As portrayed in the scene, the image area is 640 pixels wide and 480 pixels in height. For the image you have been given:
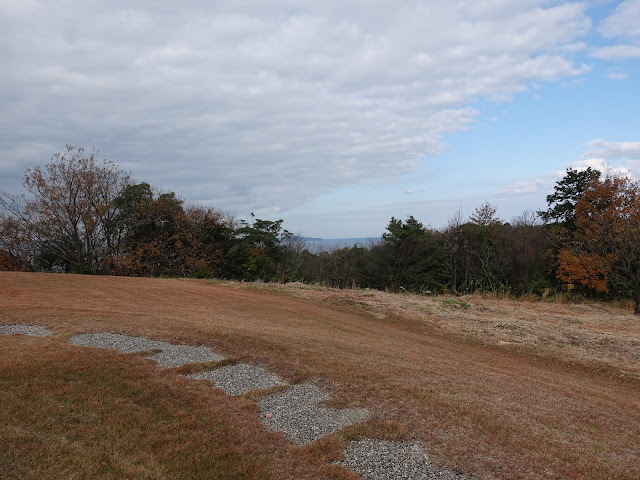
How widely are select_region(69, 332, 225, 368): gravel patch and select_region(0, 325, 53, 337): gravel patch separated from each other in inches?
27.4

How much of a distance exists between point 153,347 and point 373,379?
→ 3.74 metres

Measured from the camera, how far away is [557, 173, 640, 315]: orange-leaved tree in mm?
16906

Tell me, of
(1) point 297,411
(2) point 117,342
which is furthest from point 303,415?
(2) point 117,342

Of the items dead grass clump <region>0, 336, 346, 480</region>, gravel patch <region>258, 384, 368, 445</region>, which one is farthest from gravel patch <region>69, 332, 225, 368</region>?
gravel patch <region>258, 384, 368, 445</region>

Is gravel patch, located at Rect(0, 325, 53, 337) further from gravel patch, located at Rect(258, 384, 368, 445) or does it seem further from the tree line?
the tree line

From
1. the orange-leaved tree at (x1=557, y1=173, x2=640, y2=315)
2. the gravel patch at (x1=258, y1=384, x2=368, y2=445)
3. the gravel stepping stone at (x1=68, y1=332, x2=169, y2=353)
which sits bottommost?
the gravel patch at (x1=258, y1=384, x2=368, y2=445)

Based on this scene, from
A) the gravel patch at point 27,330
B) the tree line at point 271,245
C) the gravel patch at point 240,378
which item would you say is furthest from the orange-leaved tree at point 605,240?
the gravel patch at point 27,330

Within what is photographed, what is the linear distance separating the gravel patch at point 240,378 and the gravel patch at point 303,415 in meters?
0.40

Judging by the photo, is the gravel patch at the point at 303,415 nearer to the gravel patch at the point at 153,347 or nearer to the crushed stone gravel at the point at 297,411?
the crushed stone gravel at the point at 297,411

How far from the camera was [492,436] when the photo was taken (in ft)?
13.8

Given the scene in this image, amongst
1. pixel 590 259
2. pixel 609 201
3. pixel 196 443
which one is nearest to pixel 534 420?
pixel 196 443

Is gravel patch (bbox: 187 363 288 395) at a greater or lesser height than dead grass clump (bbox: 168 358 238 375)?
lesser

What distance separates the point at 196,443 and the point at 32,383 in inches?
98.7

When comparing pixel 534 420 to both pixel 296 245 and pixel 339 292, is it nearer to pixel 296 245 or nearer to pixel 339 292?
pixel 339 292
